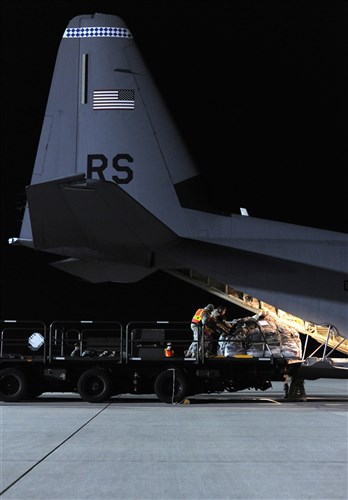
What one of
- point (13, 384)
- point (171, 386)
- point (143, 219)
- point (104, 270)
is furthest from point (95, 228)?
point (13, 384)

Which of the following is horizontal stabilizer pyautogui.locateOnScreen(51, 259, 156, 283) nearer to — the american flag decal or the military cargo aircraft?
the military cargo aircraft

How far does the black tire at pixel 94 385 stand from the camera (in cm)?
1480

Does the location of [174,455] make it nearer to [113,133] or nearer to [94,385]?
[94,385]

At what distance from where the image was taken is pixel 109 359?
49.7 ft

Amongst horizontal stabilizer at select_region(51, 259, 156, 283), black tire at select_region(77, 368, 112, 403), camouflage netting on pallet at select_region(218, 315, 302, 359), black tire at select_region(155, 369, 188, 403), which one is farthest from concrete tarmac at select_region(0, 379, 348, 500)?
horizontal stabilizer at select_region(51, 259, 156, 283)

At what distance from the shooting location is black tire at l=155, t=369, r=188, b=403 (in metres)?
14.7

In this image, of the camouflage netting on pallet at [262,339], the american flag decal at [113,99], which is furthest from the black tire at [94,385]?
the american flag decal at [113,99]

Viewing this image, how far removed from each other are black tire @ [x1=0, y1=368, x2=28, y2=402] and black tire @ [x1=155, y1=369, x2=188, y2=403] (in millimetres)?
2684

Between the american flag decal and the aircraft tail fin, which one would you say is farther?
the american flag decal

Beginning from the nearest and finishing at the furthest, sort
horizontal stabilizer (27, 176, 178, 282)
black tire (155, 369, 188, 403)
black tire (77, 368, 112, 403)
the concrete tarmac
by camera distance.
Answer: the concrete tarmac
horizontal stabilizer (27, 176, 178, 282)
black tire (155, 369, 188, 403)
black tire (77, 368, 112, 403)

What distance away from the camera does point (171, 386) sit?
14.8 metres

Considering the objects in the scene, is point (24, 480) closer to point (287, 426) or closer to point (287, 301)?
point (287, 426)

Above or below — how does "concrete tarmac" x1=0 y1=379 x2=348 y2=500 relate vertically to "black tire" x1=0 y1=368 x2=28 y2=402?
below

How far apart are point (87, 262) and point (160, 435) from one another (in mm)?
6988
